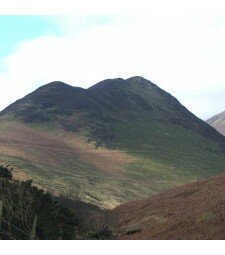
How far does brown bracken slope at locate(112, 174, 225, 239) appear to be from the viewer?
76.6 ft

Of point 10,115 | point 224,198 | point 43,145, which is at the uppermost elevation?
point 10,115

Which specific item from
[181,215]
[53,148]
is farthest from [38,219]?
[53,148]

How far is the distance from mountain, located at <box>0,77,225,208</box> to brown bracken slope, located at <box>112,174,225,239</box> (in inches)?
626

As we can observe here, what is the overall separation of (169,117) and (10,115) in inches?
2094

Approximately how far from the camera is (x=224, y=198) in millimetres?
28812

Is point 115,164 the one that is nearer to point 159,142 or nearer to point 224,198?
point 159,142

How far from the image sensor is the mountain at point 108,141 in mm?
67500

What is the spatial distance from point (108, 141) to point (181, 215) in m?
80.8

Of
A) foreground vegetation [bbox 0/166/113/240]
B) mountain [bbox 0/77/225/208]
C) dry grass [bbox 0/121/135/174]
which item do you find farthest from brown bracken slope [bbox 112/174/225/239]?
dry grass [bbox 0/121/135/174]

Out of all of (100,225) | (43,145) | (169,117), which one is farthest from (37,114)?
(100,225)

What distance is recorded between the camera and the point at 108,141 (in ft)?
355

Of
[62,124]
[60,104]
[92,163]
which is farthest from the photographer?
[60,104]

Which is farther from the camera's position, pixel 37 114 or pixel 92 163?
pixel 37 114

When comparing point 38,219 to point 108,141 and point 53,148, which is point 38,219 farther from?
point 108,141
